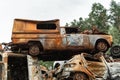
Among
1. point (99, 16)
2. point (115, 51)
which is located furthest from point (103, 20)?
point (115, 51)

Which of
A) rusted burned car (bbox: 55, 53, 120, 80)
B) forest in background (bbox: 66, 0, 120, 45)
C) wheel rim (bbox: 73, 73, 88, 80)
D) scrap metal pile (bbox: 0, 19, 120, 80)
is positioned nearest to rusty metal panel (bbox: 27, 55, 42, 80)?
scrap metal pile (bbox: 0, 19, 120, 80)

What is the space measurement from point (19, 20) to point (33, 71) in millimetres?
2086

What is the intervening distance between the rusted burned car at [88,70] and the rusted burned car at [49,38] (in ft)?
5.01

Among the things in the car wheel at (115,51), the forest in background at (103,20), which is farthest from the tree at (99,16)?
the car wheel at (115,51)

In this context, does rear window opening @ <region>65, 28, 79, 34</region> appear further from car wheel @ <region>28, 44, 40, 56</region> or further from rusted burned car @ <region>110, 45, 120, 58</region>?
rusted burned car @ <region>110, 45, 120, 58</region>

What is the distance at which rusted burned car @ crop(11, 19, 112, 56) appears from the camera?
51.8 feet

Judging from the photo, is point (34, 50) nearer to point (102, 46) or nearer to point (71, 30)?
point (71, 30)

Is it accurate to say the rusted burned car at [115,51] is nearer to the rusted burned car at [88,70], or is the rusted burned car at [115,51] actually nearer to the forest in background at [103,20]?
the rusted burned car at [88,70]

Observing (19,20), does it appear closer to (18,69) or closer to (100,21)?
(18,69)

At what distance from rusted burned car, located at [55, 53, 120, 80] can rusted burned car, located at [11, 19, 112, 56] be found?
60.2 inches

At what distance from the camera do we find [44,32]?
1611 centimetres

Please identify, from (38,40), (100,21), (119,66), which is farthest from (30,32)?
(100,21)

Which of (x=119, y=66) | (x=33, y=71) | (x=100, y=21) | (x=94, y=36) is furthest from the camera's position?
(x=100, y=21)

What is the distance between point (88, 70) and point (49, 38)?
9.11 ft
